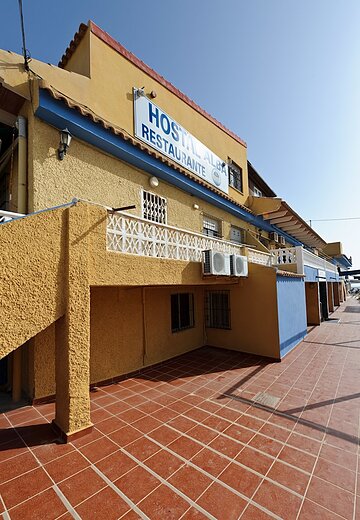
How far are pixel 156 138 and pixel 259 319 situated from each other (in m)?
7.67

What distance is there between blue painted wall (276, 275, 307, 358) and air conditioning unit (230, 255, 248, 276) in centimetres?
130

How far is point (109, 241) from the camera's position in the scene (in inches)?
196

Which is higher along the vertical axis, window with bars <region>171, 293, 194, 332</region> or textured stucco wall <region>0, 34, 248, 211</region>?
textured stucco wall <region>0, 34, 248, 211</region>

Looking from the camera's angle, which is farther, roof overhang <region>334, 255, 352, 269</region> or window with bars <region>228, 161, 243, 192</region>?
roof overhang <region>334, 255, 352, 269</region>

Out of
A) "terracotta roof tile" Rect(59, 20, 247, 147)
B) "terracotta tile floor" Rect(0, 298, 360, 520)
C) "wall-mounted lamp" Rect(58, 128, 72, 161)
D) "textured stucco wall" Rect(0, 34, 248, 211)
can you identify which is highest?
"terracotta roof tile" Rect(59, 20, 247, 147)

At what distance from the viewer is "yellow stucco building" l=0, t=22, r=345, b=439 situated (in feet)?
13.3

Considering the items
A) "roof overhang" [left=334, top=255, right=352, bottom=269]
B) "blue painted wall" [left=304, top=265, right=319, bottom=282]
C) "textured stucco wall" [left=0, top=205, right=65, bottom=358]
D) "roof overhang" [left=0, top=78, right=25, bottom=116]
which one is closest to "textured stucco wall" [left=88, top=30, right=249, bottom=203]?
"roof overhang" [left=0, top=78, right=25, bottom=116]

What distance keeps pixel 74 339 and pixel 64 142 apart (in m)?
4.38

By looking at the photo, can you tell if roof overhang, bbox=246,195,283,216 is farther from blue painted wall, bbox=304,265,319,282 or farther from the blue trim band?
the blue trim band

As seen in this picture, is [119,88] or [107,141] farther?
[119,88]

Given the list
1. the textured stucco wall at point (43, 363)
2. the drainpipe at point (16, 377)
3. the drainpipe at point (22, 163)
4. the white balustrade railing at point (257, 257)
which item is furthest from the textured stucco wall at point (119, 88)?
the drainpipe at point (16, 377)

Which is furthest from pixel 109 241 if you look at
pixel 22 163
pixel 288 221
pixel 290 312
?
pixel 288 221

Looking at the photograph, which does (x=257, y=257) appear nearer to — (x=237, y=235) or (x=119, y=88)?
(x=237, y=235)

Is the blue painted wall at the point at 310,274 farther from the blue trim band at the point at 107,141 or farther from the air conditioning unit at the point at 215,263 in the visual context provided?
the air conditioning unit at the point at 215,263
